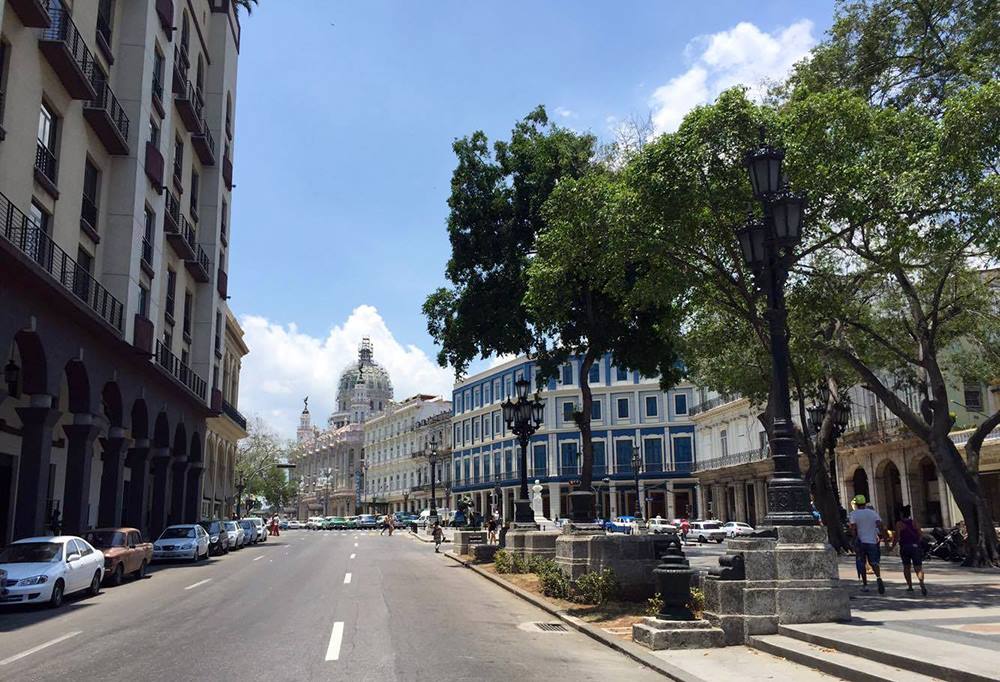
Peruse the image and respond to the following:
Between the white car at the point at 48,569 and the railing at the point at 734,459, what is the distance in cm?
3814

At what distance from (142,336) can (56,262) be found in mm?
5830

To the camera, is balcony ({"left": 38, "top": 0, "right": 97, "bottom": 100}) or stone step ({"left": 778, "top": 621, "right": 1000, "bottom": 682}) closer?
stone step ({"left": 778, "top": 621, "right": 1000, "bottom": 682})

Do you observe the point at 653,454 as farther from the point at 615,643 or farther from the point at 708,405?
the point at 615,643

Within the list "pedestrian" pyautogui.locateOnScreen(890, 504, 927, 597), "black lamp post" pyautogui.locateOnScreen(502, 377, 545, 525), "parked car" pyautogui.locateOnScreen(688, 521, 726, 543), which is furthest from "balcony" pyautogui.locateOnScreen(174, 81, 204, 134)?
"parked car" pyautogui.locateOnScreen(688, 521, 726, 543)

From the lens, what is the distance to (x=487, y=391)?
87.7m

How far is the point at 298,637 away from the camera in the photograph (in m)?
11.2

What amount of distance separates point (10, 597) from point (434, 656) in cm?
936

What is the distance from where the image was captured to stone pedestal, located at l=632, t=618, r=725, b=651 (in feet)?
33.3

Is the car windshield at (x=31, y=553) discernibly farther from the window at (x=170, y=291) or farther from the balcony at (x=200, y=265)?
the balcony at (x=200, y=265)

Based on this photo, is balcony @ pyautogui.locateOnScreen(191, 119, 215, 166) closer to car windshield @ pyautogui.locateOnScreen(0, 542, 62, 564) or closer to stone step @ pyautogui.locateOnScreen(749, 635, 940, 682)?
car windshield @ pyautogui.locateOnScreen(0, 542, 62, 564)

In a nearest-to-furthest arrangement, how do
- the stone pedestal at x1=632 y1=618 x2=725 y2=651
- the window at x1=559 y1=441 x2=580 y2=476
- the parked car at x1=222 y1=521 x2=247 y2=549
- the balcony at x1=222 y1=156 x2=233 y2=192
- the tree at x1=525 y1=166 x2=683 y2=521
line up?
1. the stone pedestal at x1=632 y1=618 x2=725 y2=651
2. the tree at x1=525 y1=166 x2=683 y2=521
3. the parked car at x1=222 y1=521 x2=247 y2=549
4. the balcony at x1=222 y1=156 x2=233 y2=192
5. the window at x1=559 y1=441 x2=580 y2=476

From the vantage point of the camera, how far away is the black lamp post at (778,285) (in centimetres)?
1099

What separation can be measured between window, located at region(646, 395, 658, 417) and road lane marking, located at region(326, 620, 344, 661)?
64.8 m

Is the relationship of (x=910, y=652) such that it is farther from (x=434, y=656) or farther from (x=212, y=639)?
(x=212, y=639)
